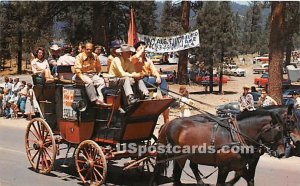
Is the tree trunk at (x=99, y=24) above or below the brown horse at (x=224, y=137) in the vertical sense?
above

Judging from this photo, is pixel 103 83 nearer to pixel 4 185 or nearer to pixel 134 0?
pixel 4 185

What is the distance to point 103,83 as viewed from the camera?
862 centimetres

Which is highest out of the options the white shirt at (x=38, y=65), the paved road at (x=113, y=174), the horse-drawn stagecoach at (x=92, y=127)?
the white shirt at (x=38, y=65)

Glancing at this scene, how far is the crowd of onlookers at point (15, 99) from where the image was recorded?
19.5 metres

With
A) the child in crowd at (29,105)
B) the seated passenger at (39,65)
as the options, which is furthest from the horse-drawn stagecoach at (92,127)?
the child in crowd at (29,105)

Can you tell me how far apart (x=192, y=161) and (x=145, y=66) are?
2.12 metres

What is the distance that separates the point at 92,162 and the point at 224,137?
2.49m

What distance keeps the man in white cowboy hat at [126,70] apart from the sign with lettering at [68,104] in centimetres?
106

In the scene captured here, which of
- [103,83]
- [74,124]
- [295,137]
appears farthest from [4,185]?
[295,137]

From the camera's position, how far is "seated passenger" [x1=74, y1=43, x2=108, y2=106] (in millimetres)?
8570

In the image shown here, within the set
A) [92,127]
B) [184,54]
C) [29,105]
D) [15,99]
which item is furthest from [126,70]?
[184,54]

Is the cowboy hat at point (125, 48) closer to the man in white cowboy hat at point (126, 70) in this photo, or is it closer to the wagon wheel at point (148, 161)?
the man in white cowboy hat at point (126, 70)

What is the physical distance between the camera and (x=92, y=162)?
27.6ft

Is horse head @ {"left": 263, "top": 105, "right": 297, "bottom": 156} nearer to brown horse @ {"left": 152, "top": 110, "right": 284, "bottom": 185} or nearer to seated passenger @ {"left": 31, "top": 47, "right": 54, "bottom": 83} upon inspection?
brown horse @ {"left": 152, "top": 110, "right": 284, "bottom": 185}
